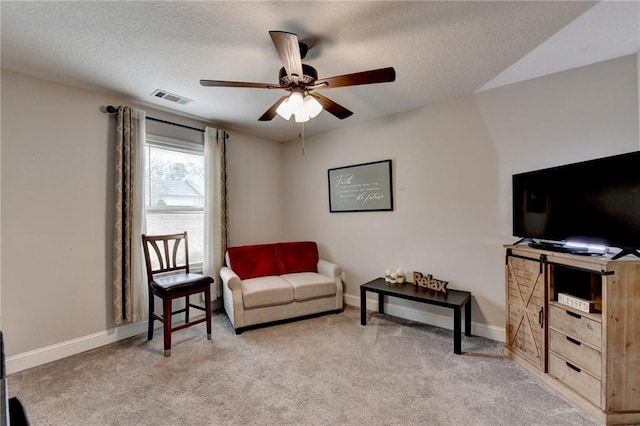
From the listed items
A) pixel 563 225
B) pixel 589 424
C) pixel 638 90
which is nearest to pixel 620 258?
pixel 563 225

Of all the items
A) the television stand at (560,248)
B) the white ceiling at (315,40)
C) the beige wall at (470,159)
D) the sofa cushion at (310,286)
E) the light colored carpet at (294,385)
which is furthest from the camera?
the sofa cushion at (310,286)

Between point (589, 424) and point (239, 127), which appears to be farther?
point (239, 127)

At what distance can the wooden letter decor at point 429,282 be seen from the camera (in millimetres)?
2805

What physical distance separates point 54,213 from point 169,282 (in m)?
1.13

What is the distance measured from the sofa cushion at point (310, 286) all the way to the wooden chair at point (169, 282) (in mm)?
941

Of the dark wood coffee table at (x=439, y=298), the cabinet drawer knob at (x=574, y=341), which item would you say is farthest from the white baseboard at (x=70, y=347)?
the cabinet drawer knob at (x=574, y=341)

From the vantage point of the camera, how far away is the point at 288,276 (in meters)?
3.48

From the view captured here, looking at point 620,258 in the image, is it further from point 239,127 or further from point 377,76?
point 239,127

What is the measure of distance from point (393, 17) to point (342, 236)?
2.66 m

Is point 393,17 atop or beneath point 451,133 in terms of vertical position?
atop

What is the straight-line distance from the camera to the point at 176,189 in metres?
3.29

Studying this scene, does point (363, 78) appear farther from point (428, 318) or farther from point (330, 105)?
point (428, 318)

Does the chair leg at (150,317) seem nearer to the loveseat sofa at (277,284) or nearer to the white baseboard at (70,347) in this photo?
the white baseboard at (70,347)

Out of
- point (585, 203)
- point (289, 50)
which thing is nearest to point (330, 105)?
point (289, 50)
